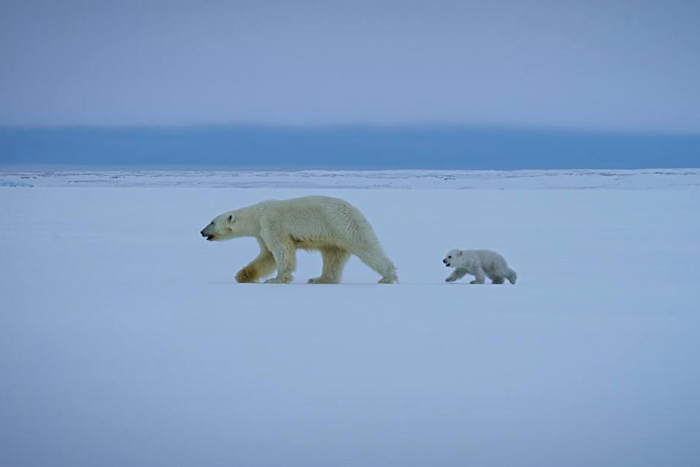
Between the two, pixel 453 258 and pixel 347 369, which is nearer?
pixel 347 369

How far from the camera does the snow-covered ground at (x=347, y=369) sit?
3473mm

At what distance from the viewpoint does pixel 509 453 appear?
3.42m

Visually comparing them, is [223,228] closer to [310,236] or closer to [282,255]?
[282,255]

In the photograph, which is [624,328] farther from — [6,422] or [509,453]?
[6,422]

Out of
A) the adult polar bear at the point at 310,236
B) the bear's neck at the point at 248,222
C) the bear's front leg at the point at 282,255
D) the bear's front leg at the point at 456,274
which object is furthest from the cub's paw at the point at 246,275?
the bear's front leg at the point at 456,274

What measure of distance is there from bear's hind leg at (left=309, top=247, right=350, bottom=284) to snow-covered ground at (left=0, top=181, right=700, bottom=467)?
0.92 metres

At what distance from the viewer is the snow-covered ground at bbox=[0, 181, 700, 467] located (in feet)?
11.4

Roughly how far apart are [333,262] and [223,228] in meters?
1.30

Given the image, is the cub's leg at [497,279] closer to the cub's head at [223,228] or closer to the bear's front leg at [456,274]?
the bear's front leg at [456,274]

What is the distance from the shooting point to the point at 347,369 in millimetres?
4504

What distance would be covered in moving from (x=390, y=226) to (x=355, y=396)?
11732mm

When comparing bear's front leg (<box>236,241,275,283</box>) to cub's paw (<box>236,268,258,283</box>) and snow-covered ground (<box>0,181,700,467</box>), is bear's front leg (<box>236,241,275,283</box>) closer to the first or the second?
cub's paw (<box>236,268,258,283</box>)

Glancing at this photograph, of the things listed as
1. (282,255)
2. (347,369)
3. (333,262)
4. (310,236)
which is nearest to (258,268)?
(282,255)

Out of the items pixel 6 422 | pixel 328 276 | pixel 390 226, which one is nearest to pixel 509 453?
pixel 6 422
